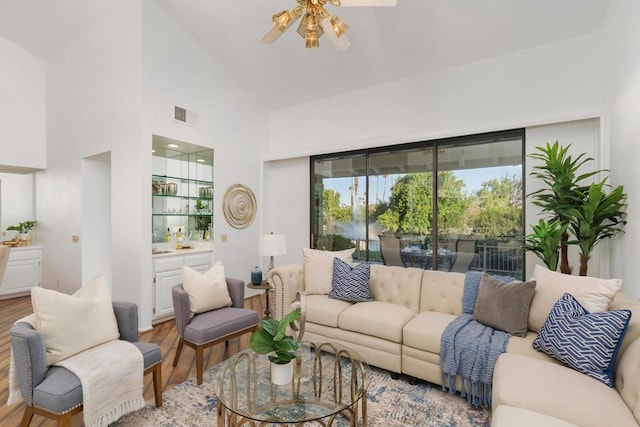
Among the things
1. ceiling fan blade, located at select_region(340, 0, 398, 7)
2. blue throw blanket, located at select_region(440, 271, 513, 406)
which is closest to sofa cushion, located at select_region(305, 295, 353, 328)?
blue throw blanket, located at select_region(440, 271, 513, 406)

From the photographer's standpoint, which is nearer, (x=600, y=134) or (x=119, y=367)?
(x=119, y=367)

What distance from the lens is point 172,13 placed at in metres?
4.08

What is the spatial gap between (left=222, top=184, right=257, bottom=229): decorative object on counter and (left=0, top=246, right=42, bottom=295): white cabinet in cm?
349

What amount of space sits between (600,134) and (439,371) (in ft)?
9.38

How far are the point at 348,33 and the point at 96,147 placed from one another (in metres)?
3.67

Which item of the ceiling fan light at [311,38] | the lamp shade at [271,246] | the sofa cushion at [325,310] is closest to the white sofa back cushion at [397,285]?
the sofa cushion at [325,310]

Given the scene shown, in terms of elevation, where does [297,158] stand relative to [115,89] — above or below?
below

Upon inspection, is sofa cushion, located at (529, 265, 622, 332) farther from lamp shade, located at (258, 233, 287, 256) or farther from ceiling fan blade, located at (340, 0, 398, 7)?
Answer: lamp shade, located at (258, 233, 287, 256)

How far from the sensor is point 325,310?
3021mm

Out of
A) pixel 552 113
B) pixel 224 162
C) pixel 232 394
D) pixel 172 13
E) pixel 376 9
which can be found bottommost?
pixel 232 394

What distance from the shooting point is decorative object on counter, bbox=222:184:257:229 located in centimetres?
492

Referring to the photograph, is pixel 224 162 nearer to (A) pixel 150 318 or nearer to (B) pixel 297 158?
(B) pixel 297 158

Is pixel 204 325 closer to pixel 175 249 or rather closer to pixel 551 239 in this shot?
pixel 175 249

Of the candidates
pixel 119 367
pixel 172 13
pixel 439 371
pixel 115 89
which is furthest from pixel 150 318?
pixel 172 13
